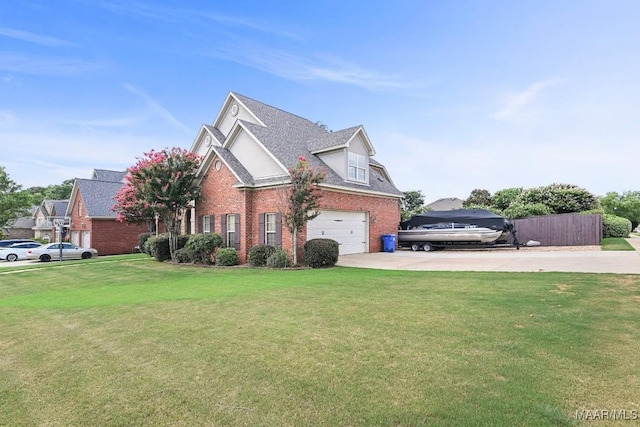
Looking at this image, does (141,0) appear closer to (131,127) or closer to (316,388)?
(131,127)

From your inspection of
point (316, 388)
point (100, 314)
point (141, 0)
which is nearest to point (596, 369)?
point (316, 388)

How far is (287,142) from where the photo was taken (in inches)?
717

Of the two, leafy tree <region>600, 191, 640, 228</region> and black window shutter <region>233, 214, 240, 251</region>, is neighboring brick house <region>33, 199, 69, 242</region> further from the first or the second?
leafy tree <region>600, 191, 640, 228</region>

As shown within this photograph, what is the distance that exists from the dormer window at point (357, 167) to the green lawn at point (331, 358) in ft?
36.1

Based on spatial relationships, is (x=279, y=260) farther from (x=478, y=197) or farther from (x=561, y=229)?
(x=478, y=197)

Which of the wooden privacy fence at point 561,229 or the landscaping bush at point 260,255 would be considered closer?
the landscaping bush at point 260,255

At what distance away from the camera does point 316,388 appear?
3357 millimetres

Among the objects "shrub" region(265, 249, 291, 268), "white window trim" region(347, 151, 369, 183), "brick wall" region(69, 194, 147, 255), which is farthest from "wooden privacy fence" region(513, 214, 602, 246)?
"brick wall" region(69, 194, 147, 255)

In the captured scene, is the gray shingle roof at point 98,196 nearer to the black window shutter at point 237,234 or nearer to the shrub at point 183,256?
the shrub at point 183,256

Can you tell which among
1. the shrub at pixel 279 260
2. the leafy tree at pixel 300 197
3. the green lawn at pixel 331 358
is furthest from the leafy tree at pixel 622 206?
the green lawn at pixel 331 358

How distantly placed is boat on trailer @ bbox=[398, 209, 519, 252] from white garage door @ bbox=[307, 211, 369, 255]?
444cm

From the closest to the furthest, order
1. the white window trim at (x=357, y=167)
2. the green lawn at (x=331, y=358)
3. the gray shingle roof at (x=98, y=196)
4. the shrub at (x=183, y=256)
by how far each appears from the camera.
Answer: the green lawn at (x=331, y=358)
the shrub at (x=183, y=256)
the white window trim at (x=357, y=167)
the gray shingle roof at (x=98, y=196)

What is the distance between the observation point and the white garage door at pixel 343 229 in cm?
1602

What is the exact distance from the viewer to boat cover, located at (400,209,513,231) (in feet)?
64.6
